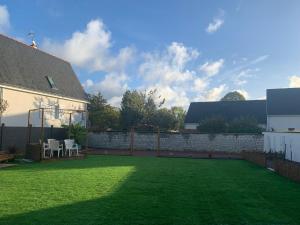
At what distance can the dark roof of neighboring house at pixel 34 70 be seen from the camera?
2239 cm

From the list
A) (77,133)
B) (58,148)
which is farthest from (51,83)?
(58,148)

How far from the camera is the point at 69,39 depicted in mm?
21781

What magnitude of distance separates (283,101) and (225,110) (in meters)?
10.2

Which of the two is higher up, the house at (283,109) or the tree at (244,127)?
the house at (283,109)

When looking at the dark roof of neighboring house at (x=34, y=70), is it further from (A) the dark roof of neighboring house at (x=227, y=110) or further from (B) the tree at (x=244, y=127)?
(A) the dark roof of neighboring house at (x=227, y=110)

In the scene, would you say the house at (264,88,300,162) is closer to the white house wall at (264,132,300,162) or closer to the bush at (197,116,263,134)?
the bush at (197,116,263,134)

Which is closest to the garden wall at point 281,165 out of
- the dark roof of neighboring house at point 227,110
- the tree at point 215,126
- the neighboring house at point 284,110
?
the tree at point 215,126

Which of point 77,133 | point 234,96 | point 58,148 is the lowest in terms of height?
point 58,148

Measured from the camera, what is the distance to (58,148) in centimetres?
1848

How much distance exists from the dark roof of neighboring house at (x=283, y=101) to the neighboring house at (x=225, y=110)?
4.94 metres

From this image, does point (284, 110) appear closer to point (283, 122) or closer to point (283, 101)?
point (283, 122)

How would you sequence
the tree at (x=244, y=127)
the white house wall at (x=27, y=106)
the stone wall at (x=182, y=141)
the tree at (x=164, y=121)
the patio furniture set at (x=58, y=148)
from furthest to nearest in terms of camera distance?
the tree at (x=164, y=121)
the tree at (x=244, y=127)
the stone wall at (x=182, y=141)
the white house wall at (x=27, y=106)
the patio furniture set at (x=58, y=148)

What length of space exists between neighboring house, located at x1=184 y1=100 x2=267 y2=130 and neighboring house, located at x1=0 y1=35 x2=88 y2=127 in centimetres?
2018

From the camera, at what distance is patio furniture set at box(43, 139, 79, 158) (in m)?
18.0
